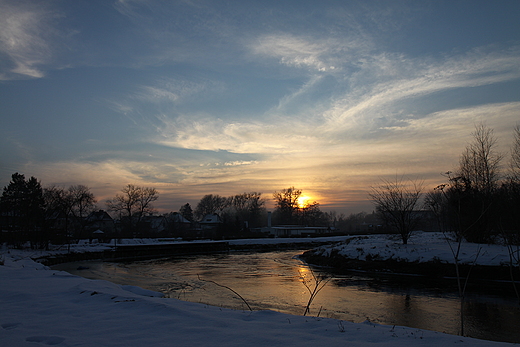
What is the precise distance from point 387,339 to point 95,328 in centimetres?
479

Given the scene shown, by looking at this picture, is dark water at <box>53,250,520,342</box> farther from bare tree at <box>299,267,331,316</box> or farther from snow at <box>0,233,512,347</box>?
snow at <box>0,233,512,347</box>

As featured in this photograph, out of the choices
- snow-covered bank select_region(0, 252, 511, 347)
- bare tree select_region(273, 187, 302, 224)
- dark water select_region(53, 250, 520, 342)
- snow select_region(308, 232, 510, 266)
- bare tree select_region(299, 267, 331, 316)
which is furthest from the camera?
bare tree select_region(273, 187, 302, 224)

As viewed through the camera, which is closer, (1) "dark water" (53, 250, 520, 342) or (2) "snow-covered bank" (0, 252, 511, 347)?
(2) "snow-covered bank" (0, 252, 511, 347)

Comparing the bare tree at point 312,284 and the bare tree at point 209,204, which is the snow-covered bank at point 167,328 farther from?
the bare tree at point 209,204

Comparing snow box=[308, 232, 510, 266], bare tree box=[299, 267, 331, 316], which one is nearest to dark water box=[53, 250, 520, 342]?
bare tree box=[299, 267, 331, 316]

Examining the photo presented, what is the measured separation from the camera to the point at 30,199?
34156 millimetres

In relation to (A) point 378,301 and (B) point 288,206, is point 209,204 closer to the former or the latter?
(B) point 288,206

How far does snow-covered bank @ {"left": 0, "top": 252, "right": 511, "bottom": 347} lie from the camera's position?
4.98m

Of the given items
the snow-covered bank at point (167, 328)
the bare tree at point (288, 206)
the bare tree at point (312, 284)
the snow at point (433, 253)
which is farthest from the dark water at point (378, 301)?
the bare tree at point (288, 206)

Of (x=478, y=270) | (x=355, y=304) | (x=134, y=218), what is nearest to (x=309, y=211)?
(x=134, y=218)

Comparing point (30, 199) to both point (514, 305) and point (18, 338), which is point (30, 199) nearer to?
point (18, 338)

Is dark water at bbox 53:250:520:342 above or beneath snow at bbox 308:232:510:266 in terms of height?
beneath

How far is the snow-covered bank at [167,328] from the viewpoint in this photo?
4.98 m

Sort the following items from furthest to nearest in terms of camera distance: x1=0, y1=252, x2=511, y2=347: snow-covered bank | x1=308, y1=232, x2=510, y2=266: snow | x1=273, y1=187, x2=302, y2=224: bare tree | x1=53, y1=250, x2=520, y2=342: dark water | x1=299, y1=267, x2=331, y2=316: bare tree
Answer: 1. x1=273, y1=187, x2=302, y2=224: bare tree
2. x1=308, y1=232, x2=510, y2=266: snow
3. x1=299, y1=267, x2=331, y2=316: bare tree
4. x1=53, y1=250, x2=520, y2=342: dark water
5. x1=0, y1=252, x2=511, y2=347: snow-covered bank
